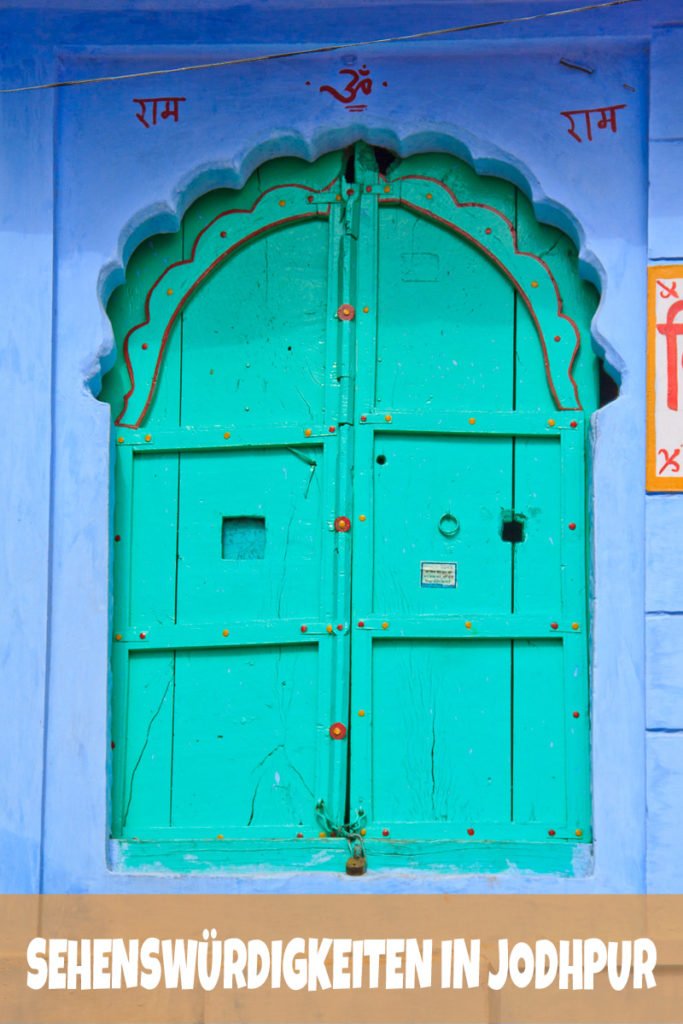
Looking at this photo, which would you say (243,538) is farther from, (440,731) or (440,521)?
(440,731)

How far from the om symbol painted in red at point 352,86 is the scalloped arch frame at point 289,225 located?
230 mm

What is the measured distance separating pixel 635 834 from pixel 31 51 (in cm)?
276

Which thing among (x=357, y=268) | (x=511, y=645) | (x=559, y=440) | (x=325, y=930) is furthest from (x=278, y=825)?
(x=357, y=268)

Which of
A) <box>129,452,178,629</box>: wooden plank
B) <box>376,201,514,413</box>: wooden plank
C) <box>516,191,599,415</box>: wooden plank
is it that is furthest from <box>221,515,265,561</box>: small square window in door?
<box>516,191,599,415</box>: wooden plank

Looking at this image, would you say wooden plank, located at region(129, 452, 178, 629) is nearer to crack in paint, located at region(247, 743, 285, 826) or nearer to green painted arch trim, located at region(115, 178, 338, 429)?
green painted arch trim, located at region(115, 178, 338, 429)

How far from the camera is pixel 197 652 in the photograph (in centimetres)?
326

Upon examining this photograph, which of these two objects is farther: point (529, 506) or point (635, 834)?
point (529, 506)

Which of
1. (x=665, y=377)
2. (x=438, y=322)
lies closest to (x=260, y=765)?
(x=438, y=322)

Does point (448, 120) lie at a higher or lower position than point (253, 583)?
higher

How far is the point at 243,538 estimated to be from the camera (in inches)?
130

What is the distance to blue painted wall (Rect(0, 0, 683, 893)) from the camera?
3084 mm

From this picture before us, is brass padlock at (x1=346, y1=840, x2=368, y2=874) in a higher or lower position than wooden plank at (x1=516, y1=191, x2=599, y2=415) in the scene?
lower

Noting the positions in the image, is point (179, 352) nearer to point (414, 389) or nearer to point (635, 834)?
point (414, 389)

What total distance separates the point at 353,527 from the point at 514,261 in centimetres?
89
